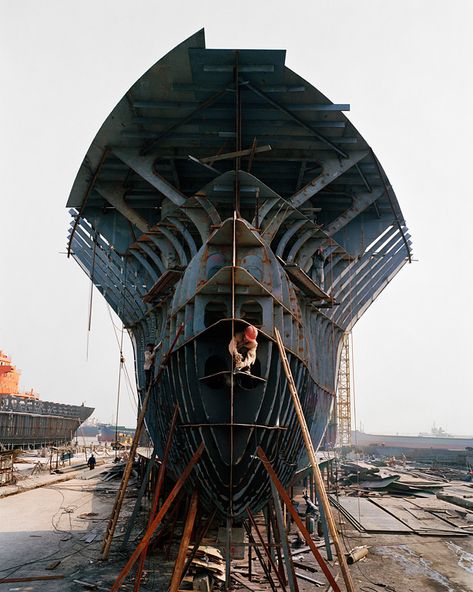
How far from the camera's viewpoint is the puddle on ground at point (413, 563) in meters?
11.2

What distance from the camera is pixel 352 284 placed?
17.8 meters

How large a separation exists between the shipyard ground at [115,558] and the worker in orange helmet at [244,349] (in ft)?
17.6

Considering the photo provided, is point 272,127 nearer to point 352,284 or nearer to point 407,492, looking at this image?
point 352,284

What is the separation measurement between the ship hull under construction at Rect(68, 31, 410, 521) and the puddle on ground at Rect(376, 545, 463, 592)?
13.0 ft

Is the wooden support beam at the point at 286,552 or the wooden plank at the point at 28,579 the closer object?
the wooden support beam at the point at 286,552

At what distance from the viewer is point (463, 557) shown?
43.9 feet

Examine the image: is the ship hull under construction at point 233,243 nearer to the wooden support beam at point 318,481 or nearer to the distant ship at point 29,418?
the wooden support beam at point 318,481

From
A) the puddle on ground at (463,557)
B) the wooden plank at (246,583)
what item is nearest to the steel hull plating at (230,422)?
the wooden plank at (246,583)

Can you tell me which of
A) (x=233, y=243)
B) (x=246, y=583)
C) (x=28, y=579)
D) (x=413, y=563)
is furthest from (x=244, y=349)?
(x=413, y=563)

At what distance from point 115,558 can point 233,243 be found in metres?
8.52

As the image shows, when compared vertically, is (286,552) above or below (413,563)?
above

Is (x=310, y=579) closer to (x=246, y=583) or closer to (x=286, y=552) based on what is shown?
(x=246, y=583)

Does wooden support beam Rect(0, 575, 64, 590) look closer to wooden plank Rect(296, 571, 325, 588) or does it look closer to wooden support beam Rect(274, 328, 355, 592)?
wooden plank Rect(296, 571, 325, 588)

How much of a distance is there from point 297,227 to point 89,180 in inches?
291
